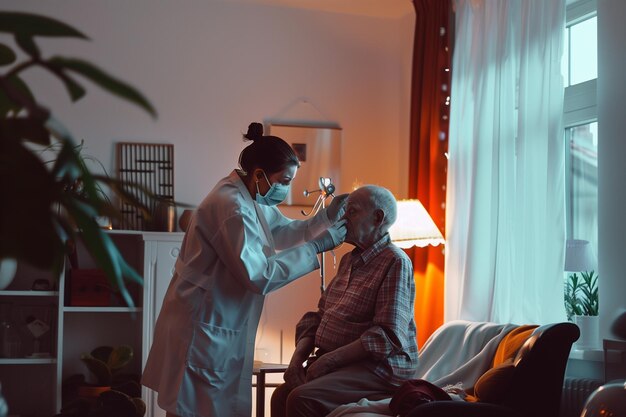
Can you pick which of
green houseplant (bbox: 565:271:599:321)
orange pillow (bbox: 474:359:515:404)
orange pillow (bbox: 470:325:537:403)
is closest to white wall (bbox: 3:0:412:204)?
green houseplant (bbox: 565:271:599:321)

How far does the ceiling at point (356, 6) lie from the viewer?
513 centimetres

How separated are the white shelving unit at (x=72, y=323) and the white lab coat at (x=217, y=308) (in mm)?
1614

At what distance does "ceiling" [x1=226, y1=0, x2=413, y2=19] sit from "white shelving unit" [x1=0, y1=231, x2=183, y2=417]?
172 centimetres

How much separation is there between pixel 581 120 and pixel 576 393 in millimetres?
1328

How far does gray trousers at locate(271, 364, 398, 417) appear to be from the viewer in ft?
9.17

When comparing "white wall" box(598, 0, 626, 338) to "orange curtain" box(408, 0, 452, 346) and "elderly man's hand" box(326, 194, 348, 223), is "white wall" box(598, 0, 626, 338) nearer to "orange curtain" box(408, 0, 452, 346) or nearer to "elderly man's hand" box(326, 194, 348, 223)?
"elderly man's hand" box(326, 194, 348, 223)

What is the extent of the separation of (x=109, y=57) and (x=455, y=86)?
2.08 m

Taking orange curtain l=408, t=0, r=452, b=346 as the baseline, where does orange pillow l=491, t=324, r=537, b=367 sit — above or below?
below

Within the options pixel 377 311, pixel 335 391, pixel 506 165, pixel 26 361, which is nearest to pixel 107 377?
pixel 26 361

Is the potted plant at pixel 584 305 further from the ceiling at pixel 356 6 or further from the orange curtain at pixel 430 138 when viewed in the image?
the ceiling at pixel 356 6

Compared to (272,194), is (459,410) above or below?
below

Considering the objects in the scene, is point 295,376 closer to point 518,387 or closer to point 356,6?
point 518,387

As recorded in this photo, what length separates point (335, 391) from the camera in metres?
2.81


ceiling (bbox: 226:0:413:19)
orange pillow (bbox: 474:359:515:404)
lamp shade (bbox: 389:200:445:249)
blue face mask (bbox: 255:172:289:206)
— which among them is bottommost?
orange pillow (bbox: 474:359:515:404)
